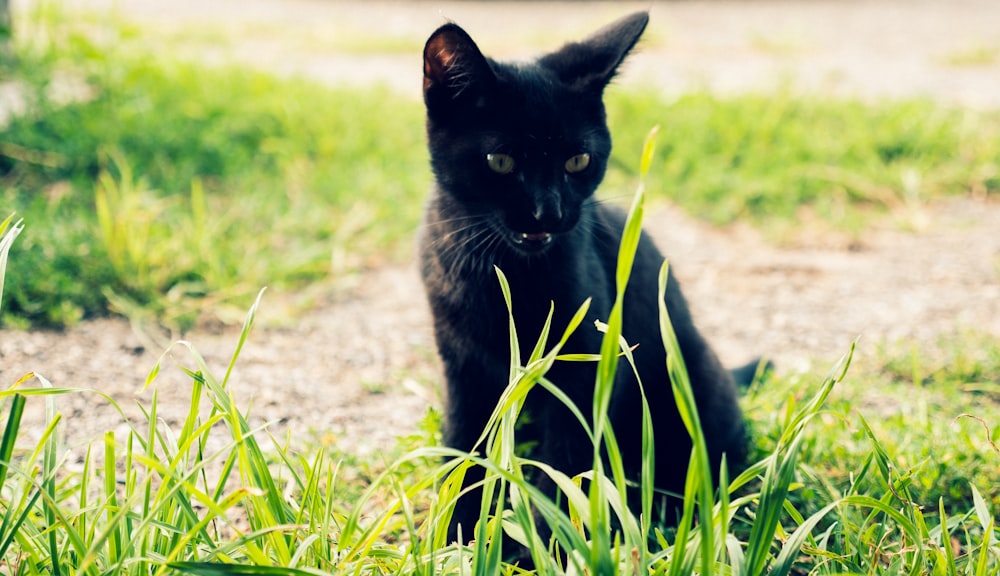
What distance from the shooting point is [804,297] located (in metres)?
3.01

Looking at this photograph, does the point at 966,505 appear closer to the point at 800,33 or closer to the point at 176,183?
the point at 176,183

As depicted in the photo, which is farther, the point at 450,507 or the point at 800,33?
the point at 800,33

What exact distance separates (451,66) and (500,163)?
0.75 ft

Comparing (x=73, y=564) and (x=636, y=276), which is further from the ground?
(x=636, y=276)

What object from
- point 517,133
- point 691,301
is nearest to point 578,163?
point 517,133

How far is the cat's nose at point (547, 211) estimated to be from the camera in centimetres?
163

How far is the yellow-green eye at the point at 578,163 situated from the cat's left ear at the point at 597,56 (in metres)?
0.16

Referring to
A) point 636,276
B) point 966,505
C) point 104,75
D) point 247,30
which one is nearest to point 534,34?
point 247,30

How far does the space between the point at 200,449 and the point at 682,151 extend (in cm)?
306

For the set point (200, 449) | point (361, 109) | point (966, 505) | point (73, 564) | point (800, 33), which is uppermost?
point (800, 33)

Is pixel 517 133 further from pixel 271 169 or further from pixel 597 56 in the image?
pixel 271 169

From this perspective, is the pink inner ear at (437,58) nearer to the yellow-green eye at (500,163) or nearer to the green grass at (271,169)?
the yellow-green eye at (500,163)

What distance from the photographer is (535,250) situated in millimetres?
1691

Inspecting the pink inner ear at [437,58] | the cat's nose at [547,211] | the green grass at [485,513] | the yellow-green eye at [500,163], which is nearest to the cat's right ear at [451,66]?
the pink inner ear at [437,58]
